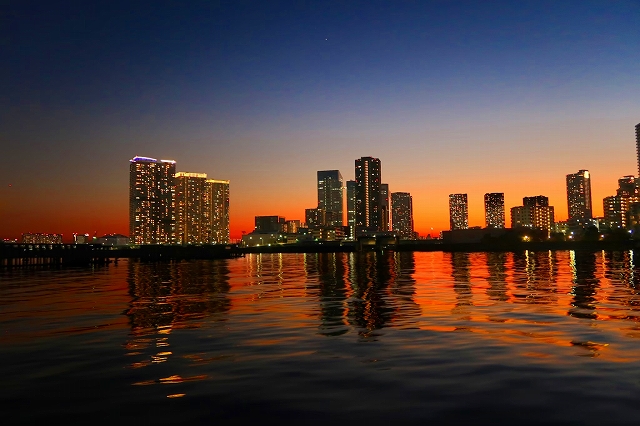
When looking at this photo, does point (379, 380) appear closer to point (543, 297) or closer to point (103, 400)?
point (103, 400)

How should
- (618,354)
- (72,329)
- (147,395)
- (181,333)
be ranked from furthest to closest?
(72,329)
(181,333)
(618,354)
(147,395)

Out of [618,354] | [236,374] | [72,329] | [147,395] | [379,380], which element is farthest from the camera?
[72,329]

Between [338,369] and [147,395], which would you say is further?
[338,369]

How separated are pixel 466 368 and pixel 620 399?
13.0 ft

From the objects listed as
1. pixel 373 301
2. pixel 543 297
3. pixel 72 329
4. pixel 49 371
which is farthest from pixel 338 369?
pixel 543 297

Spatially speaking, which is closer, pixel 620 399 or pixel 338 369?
pixel 620 399

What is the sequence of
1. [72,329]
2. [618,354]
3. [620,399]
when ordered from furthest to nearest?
[72,329]
[618,354]
[620,399]

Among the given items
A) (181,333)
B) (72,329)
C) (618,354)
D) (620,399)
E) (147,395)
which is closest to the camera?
(620,399)

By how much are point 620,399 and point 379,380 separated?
5228 mm

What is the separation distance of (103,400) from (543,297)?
28.4 meters

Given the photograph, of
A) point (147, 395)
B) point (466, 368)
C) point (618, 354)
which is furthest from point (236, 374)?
point (618, 354)

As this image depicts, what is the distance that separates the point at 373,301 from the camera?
1287 inches

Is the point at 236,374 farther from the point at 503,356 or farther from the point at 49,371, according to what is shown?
the point at 503,356

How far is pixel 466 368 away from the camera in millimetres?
14297
